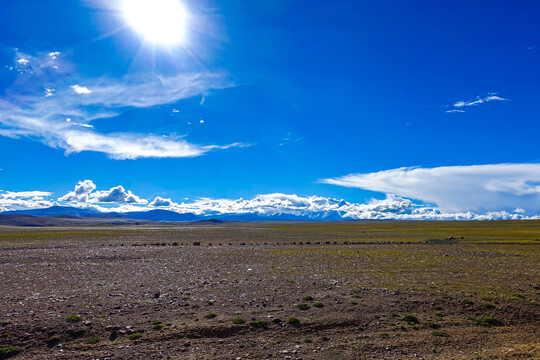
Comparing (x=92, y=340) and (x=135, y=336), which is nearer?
(x=92, y=340)

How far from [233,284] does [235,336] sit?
31.5 ft

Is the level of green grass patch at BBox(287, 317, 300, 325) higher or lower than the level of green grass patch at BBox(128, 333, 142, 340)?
higher

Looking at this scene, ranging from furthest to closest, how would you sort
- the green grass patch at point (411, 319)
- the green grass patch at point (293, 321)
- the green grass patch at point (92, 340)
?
the green grass patch at point (411, 319) < the green grass patch at point (293, 321) < the green grass patch at point (92, 340)

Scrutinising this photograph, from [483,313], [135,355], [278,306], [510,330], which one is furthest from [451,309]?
[135,355]

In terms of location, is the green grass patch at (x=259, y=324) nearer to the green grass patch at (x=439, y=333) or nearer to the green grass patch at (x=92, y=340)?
the green grass patch at (x=92, y=340)

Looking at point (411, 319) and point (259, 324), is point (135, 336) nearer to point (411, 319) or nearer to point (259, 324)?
point (259, 324)

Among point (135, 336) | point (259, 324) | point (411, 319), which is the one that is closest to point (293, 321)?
point (259, 324)

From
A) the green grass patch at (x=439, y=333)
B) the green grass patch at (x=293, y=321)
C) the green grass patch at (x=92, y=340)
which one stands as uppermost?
the green grass patch at (x=293, y=321)

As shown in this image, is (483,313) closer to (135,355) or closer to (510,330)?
(510,330)

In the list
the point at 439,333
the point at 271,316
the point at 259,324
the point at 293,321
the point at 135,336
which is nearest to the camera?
the point at 135,336

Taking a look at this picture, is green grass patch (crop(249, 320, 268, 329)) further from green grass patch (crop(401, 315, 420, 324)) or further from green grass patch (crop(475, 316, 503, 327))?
green grass patch (crop(475, 316, 503, 327))

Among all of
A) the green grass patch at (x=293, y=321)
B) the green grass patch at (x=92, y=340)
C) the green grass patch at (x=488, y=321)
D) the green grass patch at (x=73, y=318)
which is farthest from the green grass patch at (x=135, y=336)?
the green grass patch at (x=488, y=321)

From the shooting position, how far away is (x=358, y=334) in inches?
544

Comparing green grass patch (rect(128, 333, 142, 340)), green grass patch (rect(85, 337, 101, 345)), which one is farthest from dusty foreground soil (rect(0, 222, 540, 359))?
green grass patch (rect(85, 337, 101, 345))
